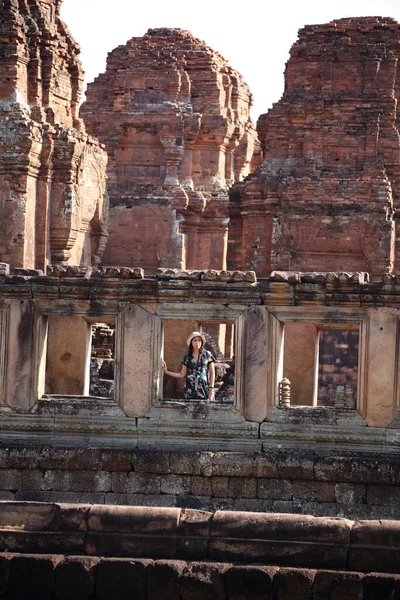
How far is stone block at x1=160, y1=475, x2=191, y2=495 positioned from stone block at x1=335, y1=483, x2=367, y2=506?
4.74ft

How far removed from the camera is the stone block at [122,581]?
36.4 feet

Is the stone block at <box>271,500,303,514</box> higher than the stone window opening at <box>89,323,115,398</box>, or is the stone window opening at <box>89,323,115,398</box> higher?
the stone window opening at <box>89,323,115,398</box>

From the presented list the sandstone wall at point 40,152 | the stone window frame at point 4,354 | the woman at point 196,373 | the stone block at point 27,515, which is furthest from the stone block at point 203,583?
the sandstone wall at point 40,152

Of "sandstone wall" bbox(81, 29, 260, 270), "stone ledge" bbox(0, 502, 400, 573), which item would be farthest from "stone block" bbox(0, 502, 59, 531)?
"sandstone wall" bbox(81, 29, 260, 270)

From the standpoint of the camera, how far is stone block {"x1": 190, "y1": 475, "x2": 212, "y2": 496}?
1281cm

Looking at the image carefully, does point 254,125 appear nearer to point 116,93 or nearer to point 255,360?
point 116,93

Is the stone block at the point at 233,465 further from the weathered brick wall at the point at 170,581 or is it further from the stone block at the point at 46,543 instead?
the stone block at the point at 46,543

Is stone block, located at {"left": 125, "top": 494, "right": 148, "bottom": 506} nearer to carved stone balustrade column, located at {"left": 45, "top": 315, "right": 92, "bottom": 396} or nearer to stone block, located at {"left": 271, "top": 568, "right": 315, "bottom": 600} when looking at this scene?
stone block, located at {"left": 271, "top": 568, "right": 315, "bottom": 600}

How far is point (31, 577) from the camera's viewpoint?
1117 cm

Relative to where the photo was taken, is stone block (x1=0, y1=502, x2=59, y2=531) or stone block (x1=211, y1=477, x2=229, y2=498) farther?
stone block (x1=211, y1=477, x2=229, y2=498)

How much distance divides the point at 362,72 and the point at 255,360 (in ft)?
46.6

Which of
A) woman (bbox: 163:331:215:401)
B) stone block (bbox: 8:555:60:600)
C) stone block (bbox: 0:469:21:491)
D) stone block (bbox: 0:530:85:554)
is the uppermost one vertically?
woman (bbox: 163:331:215:401)

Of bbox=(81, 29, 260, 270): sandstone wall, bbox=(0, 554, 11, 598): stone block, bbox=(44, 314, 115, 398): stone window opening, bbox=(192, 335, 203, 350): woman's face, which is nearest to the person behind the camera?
bbox=(0, 554, 11, 598): stone block

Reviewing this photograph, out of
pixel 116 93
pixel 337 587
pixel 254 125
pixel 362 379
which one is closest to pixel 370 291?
pixel 362 379
